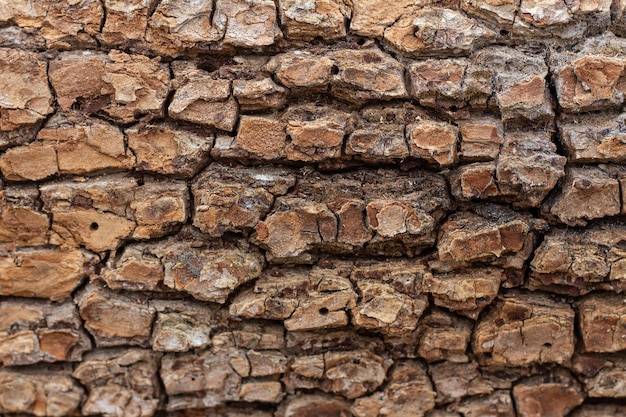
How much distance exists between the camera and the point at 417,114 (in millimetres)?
1846

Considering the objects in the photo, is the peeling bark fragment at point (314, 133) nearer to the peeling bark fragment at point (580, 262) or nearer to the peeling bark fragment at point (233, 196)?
the peeling bark fragment at point (233, 196)

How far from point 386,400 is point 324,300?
0.38 metres

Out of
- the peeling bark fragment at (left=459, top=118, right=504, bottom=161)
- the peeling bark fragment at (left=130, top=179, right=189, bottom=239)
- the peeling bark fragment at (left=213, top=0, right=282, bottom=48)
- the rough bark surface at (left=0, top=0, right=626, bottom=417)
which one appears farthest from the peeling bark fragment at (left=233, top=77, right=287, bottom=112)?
the peeling bark fragment at (left=459, top=118, right=504, bottom=161)

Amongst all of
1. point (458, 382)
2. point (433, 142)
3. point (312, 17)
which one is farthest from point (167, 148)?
point (458, 382)

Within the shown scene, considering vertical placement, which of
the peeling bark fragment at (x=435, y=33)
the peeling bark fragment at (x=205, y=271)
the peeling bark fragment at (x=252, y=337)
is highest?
the peeling bark fragment at (x=435, y=33)

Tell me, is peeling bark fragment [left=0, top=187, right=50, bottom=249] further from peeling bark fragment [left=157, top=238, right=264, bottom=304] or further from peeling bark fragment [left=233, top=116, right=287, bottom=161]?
peeling bark fragment [left=233, top=116, right=287, bottom=161]

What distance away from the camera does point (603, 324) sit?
1861 millimetres

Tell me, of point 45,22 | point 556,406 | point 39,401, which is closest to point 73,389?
point 39,401

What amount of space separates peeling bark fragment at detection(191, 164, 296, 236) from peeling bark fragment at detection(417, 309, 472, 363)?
2.06 ft

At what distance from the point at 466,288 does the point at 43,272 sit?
1.33 m

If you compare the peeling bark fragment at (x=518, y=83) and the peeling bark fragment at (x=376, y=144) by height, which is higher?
the peeling bark fragment at (x=518, y=83)

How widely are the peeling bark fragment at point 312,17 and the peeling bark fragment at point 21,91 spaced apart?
0.76 m

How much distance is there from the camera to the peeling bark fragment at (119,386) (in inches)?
73.2

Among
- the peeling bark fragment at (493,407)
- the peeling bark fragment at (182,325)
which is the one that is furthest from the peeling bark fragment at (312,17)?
the peeling bark fragment at (493,407)
